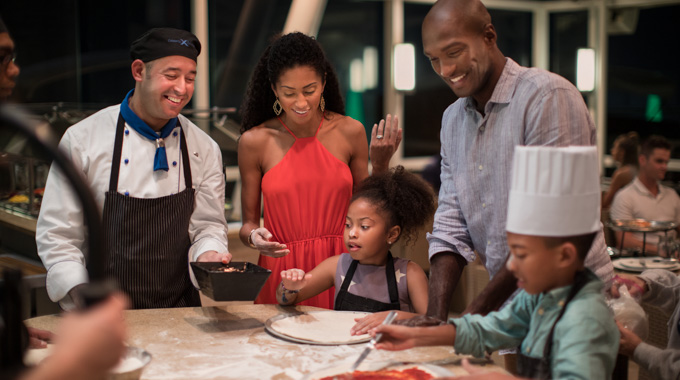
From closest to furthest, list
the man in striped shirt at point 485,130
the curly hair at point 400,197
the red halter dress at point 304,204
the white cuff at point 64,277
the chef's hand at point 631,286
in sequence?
the man in striped shirt at point 485,130 < the chef's hand at point 631,286 < the white cuff at point 64,277 < the curly hair at point 400,197 < the red halter dress at point 304,204

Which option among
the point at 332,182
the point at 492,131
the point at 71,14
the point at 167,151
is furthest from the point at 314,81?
the point at 71,14

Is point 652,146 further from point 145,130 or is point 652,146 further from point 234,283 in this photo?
point 234,283

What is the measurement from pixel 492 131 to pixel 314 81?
0.83m

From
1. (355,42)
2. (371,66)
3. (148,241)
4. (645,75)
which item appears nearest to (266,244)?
(148,241)

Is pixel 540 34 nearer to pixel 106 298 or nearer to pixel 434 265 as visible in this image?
pixel 434 265

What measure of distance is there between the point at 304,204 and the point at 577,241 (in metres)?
1.43

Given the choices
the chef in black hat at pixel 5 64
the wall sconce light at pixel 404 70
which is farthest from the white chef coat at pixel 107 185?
the wall sconce light at pixel 404 70

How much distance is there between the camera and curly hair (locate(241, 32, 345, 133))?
8.63ft

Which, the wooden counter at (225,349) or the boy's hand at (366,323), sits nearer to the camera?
the wooden counter at (225,349)

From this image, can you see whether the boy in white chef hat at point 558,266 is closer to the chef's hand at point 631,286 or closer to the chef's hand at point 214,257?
the chef's hand at point 631,286

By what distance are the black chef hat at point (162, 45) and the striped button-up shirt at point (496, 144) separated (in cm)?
94

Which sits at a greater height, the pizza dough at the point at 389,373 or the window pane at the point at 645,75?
the window pane at the point at 645,75

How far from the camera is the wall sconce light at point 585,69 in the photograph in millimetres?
8508

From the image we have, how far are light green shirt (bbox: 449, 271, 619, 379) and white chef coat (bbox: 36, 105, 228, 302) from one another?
99 cm
